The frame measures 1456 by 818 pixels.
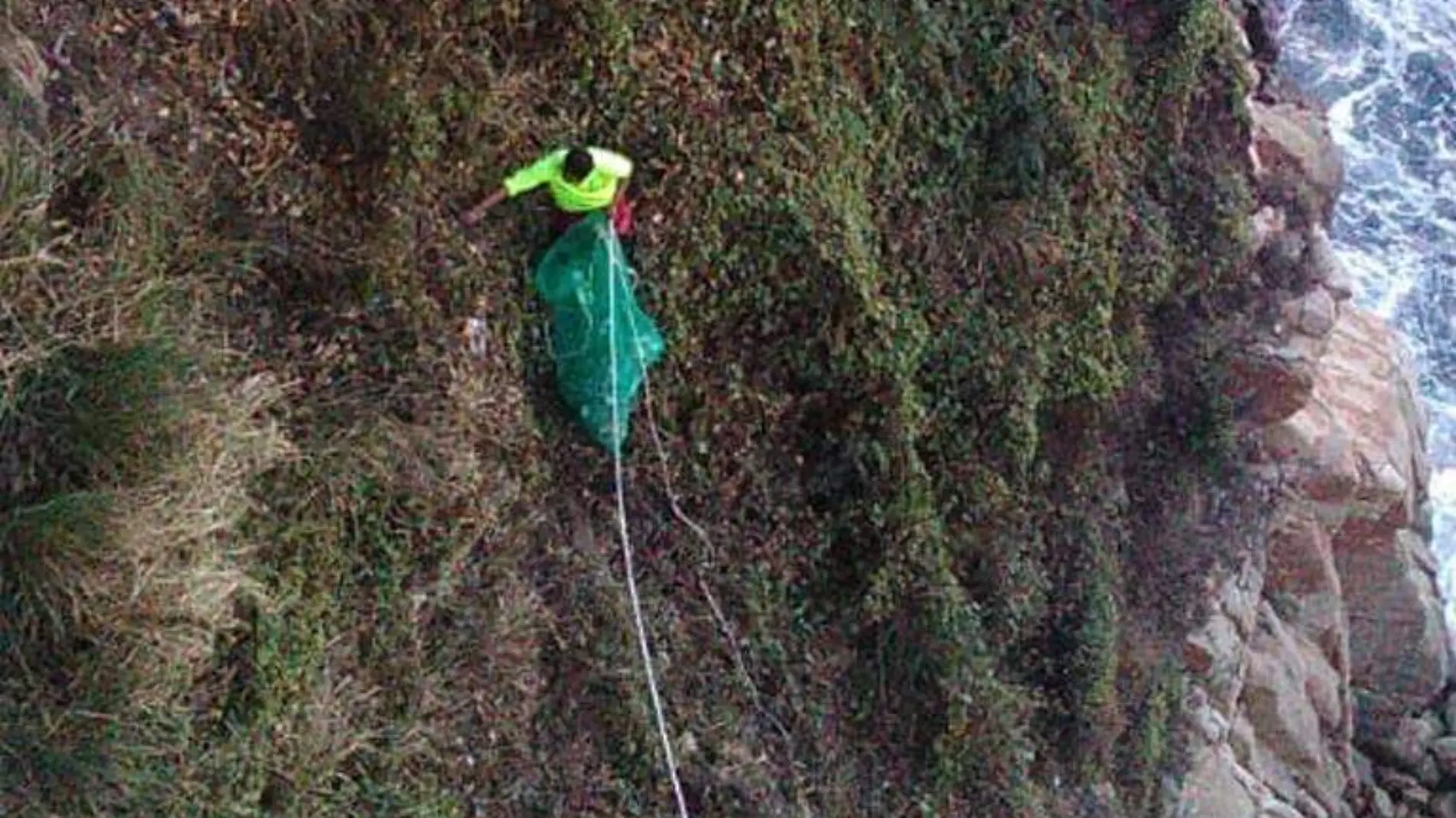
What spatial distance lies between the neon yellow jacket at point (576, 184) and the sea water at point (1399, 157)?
14.2m

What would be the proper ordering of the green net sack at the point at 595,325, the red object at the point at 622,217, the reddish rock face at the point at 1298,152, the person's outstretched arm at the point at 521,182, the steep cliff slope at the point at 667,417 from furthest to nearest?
1. the reddish rock face at the point at 1298,152
2. the red object at the point at 622,217
3. the green net sack at the point at 595,325
4. the person's outstretched arm at the point at 521,182
5. the steep cliff slope at the point at 667,417

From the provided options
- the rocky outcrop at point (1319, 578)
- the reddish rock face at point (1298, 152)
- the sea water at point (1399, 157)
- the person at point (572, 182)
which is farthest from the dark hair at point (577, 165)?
the sea water at point (1399, 157)

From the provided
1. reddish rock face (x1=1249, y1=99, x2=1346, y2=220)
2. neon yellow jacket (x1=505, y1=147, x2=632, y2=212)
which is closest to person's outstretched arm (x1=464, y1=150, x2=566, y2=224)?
neon yellow jacket (x1=505, y1=147, x2=632, y2=212)

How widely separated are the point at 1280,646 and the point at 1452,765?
10.1ft

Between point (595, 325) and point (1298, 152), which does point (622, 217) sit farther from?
point (1298, 152)

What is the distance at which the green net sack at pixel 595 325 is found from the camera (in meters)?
7.55

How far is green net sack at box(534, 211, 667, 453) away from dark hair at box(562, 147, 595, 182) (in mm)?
197

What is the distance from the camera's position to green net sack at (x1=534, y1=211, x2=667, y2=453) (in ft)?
24.8

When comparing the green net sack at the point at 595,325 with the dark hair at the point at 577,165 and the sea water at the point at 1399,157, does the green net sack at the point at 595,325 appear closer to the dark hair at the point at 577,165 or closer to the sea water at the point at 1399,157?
the dark hair at the point at 577,165

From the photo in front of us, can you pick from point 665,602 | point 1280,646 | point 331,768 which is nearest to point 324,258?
point 331,768

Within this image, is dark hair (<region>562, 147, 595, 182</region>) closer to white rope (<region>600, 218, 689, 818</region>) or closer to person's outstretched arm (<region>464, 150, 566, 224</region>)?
person's outstretched arm (<region>464, 150, 566, 224</region>)

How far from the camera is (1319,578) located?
578 inches

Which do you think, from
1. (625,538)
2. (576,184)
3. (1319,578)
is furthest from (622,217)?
(1319,578)

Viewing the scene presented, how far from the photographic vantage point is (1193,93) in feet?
38.9
